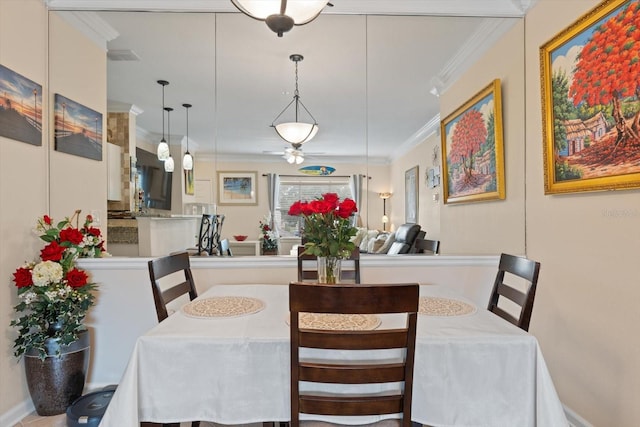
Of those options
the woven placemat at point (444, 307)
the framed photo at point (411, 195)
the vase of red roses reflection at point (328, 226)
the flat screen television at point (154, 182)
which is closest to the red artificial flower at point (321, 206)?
the vase of red roses reflection at point (328, 226)

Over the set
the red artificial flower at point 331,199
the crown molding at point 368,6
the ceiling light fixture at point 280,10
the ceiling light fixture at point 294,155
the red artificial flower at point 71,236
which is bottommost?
the red artificial flower at point 71,236

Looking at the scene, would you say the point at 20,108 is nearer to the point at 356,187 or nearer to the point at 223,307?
the point at 223,307

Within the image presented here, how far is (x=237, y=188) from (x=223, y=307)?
1274 mm

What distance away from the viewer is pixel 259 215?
2.69 meters

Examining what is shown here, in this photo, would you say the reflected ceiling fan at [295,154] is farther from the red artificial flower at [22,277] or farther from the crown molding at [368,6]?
the red artificial flower at [22,277]

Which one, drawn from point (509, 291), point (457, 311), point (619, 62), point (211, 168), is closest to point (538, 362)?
point (457, 311)

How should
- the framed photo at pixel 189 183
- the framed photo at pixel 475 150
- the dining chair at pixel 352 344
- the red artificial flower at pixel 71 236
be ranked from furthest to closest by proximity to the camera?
the framed photo at pixel 189 183 < the framed photo at pixel 475 150 < the red artificial flower at pixel 71 236 < the dining chair at pixel 352 344

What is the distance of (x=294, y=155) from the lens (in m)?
2.68

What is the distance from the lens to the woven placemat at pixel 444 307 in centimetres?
146

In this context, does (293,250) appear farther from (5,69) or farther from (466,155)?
(5,69)

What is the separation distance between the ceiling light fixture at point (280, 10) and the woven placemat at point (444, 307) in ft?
4.39

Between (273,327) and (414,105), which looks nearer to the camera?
(273,327)

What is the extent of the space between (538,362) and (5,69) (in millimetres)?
2844

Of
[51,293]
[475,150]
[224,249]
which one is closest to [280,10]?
[224,249]
